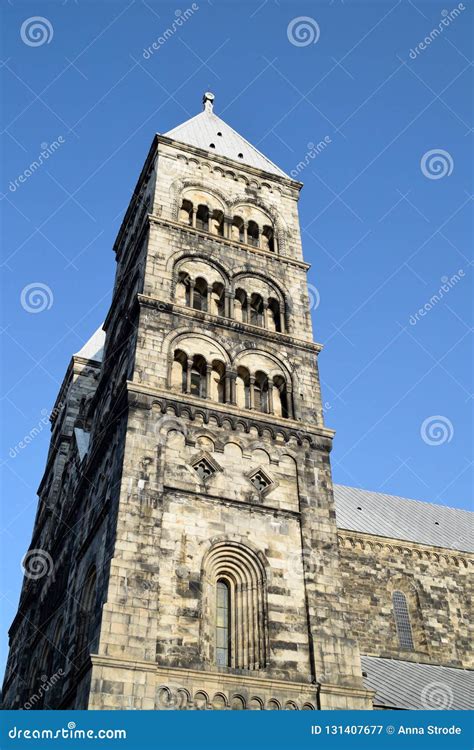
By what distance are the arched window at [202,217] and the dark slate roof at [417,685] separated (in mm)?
17929

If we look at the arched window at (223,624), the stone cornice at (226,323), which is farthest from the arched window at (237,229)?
the arched window at (223,624)

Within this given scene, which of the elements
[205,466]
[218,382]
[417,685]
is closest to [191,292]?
[218,382]

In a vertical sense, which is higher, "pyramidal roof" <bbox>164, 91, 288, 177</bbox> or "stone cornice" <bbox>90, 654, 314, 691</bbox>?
"pyramidal roof" <bbox>164, 91, 288, 177</bbox>

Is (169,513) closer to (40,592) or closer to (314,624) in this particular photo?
(314,624)

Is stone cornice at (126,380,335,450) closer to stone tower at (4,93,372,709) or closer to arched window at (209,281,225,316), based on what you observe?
stone tower at (4,93,372,709)

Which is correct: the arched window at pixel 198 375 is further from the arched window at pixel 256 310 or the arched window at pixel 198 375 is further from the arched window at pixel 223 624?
the arched window at pixel 223 624

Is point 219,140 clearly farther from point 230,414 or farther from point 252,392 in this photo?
point 230,414

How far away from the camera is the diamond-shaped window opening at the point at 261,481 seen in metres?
23.5

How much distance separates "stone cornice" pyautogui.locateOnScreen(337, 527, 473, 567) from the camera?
31.9m

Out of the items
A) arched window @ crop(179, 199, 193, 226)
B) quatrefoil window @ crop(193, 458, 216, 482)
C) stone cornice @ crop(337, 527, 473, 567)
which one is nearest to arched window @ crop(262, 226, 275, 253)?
arched window @ crop(179, 199, 193, 226)

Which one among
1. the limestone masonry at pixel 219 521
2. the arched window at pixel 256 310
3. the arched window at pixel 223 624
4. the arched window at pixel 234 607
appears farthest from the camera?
the arched window at pixel 256 310

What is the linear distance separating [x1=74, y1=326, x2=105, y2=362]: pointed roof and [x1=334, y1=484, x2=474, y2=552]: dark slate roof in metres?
14.7

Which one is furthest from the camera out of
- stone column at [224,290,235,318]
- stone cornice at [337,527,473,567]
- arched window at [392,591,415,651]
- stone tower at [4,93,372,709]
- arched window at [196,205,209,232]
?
stone cornice at [337,527,473,567]
